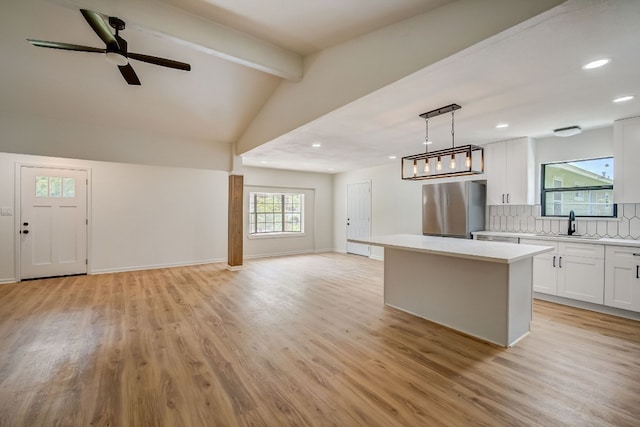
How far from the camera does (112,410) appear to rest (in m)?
1.79

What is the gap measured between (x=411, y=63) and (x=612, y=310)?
390 cm

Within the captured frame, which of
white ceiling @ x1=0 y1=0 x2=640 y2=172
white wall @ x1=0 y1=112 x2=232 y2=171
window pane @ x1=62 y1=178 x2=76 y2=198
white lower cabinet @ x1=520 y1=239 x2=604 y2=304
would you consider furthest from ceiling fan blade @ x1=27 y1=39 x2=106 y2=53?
white lower cabinet @ x1=520 y1=239 x2=604 y2=304

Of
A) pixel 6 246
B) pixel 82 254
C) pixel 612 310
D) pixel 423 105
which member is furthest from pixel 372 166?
pixel 6 246

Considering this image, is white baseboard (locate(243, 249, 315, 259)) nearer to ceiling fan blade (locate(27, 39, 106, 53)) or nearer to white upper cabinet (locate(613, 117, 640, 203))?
ceiling fan blade (locate(27, 39, 106, 53))

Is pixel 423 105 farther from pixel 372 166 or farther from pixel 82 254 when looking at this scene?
pixel 82 254

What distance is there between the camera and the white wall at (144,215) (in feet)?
16.2

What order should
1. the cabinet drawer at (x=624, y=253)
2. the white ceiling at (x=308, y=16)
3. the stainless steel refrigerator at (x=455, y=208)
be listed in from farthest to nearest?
the stainless steel refrigerator at (x=455, y=208)
the cabinet drawer at (x=624, y=253)
the white ceiling at (x=308, y=16)

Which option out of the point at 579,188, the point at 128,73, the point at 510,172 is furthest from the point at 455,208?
the point at 128,73

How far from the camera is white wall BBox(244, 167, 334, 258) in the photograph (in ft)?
24.3

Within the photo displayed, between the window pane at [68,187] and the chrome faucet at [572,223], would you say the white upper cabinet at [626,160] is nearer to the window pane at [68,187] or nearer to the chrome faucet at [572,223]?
the chrome faucet at [572,223]

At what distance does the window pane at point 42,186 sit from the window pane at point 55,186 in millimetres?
54

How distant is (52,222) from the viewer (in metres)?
5.27

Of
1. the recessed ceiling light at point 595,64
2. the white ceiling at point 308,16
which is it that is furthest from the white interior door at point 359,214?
the recessed ceiling light at point 595,64

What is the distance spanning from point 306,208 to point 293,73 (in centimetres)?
520
